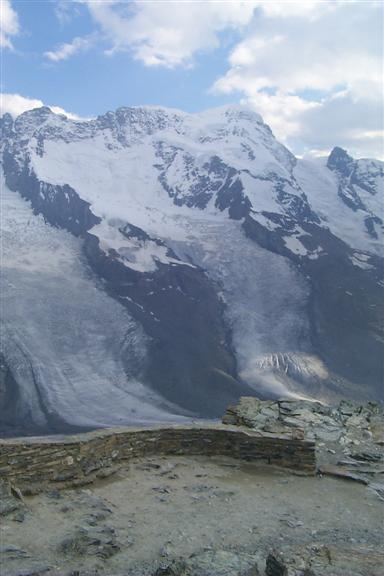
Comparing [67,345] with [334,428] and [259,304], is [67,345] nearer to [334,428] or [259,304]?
[259,304]

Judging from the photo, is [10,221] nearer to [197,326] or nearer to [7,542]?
[197,326]

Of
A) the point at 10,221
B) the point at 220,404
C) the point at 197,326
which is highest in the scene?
the point at 10,221

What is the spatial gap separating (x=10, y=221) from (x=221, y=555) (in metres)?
176

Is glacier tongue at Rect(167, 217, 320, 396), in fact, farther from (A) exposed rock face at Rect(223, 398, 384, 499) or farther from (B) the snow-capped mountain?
(A) exposed rock face at Rect(223, 398, 384, 499)

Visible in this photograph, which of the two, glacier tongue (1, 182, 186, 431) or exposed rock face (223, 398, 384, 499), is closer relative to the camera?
exposed rock face (223, 398, 384, 499)

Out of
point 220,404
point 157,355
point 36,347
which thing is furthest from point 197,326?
point 36,347

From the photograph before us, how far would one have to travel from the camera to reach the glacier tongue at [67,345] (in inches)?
4181

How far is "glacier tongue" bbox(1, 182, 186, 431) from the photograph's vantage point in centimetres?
10621

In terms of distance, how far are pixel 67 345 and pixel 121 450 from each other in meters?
113

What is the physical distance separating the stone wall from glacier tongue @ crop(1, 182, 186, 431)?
87557 millimetres

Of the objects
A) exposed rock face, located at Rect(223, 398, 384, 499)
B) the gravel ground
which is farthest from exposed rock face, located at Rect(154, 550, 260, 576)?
exposed rock face, located at Rect(223, 398, 384, 499)

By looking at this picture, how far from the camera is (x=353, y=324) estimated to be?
174 metres

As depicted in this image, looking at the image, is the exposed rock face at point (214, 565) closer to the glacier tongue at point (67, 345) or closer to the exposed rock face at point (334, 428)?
the exposed rock face at point (334, 428)

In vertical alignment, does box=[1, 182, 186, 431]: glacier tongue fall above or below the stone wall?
below
